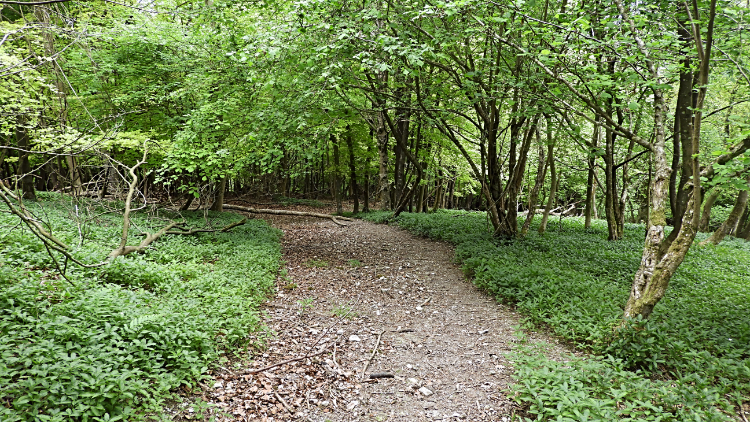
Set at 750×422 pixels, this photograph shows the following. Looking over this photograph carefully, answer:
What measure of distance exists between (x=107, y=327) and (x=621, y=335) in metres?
6.29

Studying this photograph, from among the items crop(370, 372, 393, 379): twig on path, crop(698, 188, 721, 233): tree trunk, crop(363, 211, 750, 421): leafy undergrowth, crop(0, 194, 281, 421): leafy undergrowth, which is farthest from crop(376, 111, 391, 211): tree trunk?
crop(370, 372, 393, 379): twig on path

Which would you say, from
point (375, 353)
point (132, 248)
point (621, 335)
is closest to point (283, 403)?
point (375, 353)

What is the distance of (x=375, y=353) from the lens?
557cm

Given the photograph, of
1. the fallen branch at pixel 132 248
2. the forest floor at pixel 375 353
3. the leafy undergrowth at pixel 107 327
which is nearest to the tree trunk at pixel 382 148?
the forest floor at pixel 375 353

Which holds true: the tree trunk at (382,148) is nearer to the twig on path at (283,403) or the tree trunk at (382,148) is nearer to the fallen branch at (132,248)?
the fallen branch at (132,248)

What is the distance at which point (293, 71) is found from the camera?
9.32 m

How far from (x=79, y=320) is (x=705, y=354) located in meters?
7.34

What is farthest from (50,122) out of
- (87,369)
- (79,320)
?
(87,369)

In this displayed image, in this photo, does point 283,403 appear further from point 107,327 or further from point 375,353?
point 107,327

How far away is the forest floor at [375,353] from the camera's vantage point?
428 centimetres

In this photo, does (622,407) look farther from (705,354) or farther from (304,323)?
(304,323)

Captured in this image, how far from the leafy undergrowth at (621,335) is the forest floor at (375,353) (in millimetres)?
424

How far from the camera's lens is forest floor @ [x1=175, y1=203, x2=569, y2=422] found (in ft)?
14.0

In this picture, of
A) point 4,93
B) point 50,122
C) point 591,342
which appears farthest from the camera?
point 50,122
